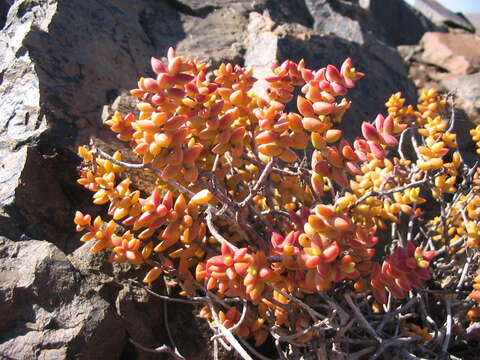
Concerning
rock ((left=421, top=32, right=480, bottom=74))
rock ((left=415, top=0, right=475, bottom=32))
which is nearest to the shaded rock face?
rock ((left=421, top=32, right=480, bottom=74))

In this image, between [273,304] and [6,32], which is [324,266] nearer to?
[273,304]

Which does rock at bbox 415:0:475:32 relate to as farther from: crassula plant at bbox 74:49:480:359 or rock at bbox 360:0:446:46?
crassula plant at bbox 74:49:480:359

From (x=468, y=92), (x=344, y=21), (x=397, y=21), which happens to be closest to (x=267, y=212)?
(x=468, y=92)

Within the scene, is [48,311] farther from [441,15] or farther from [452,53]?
[441,15]

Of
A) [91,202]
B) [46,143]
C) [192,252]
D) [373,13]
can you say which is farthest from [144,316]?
[373,13]

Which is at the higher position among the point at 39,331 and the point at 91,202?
the point at 91,202
